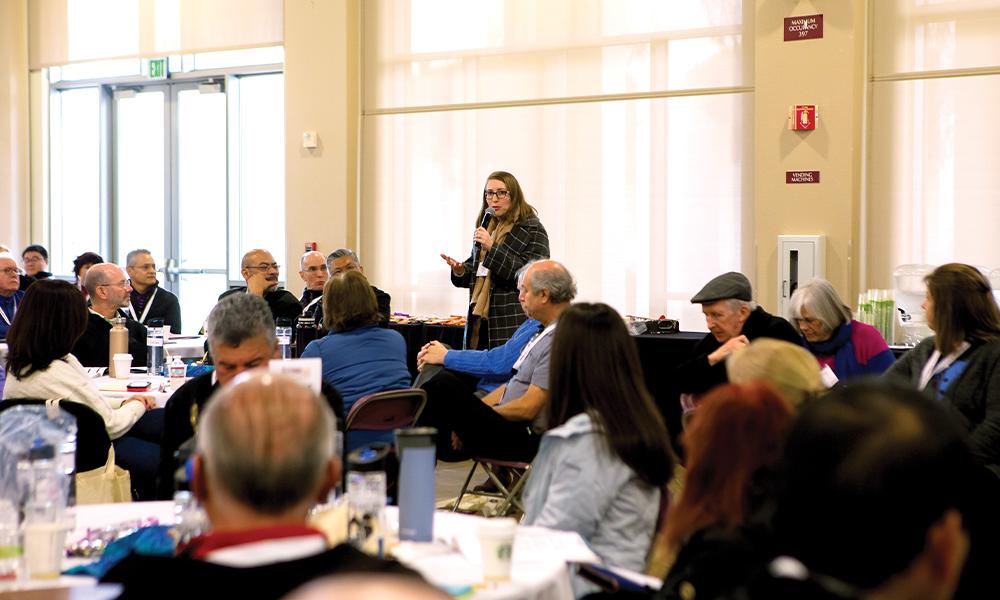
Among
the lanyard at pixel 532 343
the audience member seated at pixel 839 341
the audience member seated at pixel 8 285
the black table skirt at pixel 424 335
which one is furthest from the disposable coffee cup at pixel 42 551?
the audience member seated at pixel 8 285

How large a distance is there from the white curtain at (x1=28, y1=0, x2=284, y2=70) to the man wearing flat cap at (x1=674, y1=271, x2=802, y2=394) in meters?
6.15

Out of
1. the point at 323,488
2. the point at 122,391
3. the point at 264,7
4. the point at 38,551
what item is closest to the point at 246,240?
the point at 264,7

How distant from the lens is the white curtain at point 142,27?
1029 cm

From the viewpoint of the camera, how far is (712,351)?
17.5 ft

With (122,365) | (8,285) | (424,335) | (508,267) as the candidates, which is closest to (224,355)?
(122,365)

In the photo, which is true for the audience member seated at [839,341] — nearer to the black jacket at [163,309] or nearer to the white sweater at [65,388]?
the white sweater at [65,388]

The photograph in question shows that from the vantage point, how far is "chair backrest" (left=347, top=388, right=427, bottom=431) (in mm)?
4645

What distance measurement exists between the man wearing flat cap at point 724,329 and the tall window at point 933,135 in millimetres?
2971

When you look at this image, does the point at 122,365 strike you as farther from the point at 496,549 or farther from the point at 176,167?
the point at 176,167

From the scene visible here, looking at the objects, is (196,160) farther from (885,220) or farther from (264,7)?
(885,220)

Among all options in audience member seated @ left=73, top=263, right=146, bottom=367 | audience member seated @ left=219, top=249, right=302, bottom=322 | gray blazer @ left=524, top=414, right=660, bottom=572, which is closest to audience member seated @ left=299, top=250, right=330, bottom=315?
audience member seated @ left=219, top=249, right=302, bottom=322

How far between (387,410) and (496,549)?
8.19 ft

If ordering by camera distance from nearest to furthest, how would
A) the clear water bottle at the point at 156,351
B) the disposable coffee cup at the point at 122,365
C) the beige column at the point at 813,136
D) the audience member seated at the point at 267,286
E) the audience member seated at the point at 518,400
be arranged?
the audience member seated at the point at 518,400
the disposable coffee cup at the point at 122,365
the clear water bottle at the point at 156,351
the audience member seated at the point at 267,286
the beige column at the point at 813,136

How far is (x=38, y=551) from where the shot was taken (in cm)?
230
